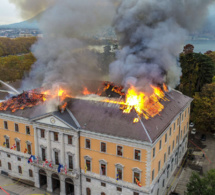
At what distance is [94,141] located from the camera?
3616 cm

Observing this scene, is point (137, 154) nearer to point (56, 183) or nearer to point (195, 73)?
point (56, 183)

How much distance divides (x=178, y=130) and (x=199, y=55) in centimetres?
4065

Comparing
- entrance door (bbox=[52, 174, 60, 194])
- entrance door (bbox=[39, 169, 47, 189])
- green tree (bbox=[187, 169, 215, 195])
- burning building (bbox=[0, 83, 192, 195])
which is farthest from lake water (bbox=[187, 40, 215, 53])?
entrance door (bbox=[39, 169, 47, 189])

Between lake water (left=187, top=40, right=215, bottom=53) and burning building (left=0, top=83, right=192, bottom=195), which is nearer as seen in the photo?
burning building (left=0, top=83, right=192, bottom=195)

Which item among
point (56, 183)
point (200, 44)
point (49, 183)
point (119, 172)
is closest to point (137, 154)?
point (119, 172)

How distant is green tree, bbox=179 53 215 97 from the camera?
75438 mm

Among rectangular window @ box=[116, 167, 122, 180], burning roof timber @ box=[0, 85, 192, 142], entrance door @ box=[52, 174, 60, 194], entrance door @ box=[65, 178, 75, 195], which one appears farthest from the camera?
entrance door @ box=[52, 174, 60, 194]

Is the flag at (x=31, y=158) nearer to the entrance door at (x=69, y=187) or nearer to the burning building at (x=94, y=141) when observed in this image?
the burning building at (x=94, y=141)

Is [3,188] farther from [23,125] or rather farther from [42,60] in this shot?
[42,60]

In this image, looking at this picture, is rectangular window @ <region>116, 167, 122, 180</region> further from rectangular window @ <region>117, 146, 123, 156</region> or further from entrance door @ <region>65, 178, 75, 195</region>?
entrance door @ <region>65, 178, 75, 195</region>

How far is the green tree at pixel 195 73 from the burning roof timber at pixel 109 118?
34.4 metres

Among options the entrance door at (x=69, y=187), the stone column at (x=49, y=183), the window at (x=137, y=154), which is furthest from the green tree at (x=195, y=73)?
the stone column at (x=49, y=183)

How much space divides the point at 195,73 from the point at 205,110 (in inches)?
704

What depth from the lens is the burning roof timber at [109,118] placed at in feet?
112
